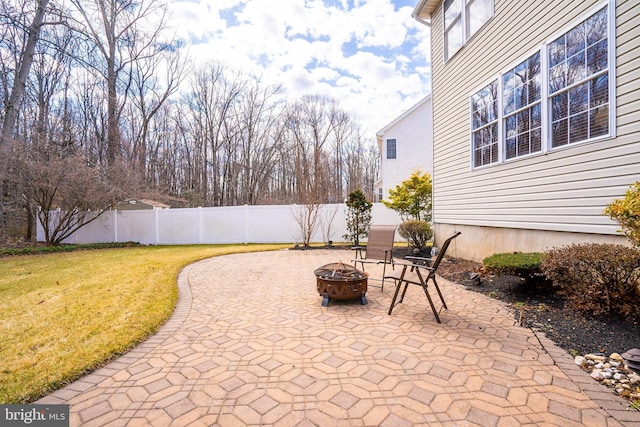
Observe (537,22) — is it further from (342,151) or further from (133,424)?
(342,151)

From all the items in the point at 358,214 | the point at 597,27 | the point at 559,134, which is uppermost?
the point at 597,27

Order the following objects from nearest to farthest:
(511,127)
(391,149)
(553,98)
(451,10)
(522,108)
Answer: (553,98)
(522,108)
(511,127)
(451,10)
(391,149)

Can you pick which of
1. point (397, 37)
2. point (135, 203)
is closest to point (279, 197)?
point (135, 203)

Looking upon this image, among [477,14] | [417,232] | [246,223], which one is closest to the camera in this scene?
[477,14]

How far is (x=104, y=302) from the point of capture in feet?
14.2

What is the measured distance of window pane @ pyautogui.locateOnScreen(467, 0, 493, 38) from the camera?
6344 millimetres

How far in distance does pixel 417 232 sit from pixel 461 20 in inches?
210

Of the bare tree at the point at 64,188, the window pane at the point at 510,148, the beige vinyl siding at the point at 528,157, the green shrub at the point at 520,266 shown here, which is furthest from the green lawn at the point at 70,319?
the window pane at the point at 510,148

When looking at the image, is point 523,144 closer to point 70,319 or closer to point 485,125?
point 485,125

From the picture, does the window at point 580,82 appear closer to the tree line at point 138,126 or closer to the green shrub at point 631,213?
the green shrub at point 631,213

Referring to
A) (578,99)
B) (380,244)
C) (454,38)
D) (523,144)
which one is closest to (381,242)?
(380,244)

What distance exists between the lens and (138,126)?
759 inches

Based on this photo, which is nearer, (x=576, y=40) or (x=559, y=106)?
(x=576, y=40)

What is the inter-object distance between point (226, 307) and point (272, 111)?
20.1m
